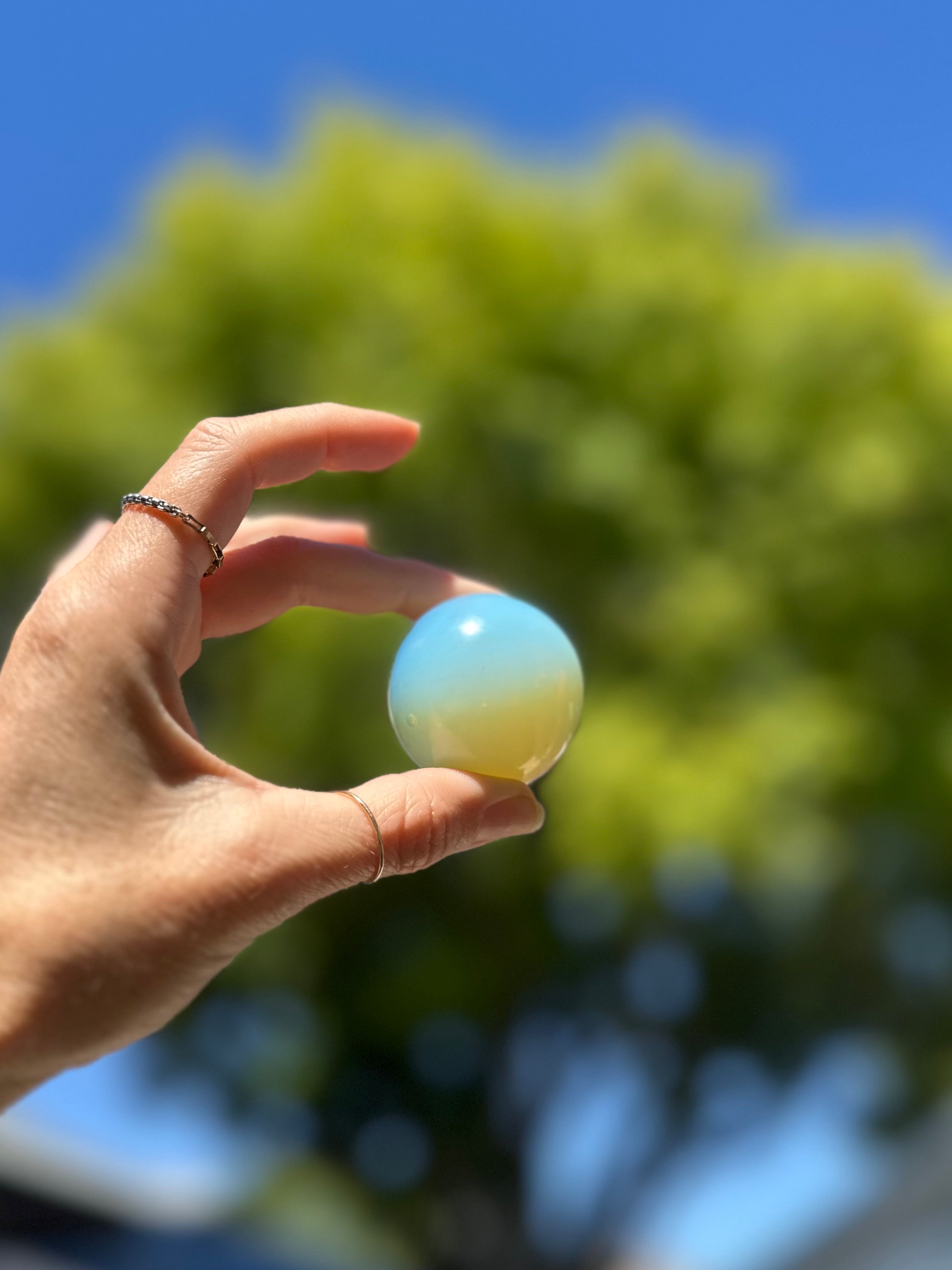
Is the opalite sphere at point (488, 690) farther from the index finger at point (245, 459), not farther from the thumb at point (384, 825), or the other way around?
the index finger at point (245, 459)


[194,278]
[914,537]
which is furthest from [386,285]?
[914,537]

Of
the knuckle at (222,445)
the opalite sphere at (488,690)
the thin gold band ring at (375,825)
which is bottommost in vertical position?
the thin gold band ring at (375,825)

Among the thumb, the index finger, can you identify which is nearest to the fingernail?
the thumb

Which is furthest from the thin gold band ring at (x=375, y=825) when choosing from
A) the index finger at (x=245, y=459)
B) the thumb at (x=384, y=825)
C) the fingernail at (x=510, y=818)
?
the index finger at (x=245, y=459)

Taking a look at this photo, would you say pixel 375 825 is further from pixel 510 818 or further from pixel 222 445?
pixel 222 445

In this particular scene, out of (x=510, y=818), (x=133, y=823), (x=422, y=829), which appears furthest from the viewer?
(x=510, y=818)

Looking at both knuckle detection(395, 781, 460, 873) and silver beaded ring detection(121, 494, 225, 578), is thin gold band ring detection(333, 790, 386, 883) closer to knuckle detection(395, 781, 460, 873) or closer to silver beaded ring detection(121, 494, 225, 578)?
knuckle detection(395, 781, 460, 873)

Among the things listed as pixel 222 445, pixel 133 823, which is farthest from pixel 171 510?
pixel 133 823
